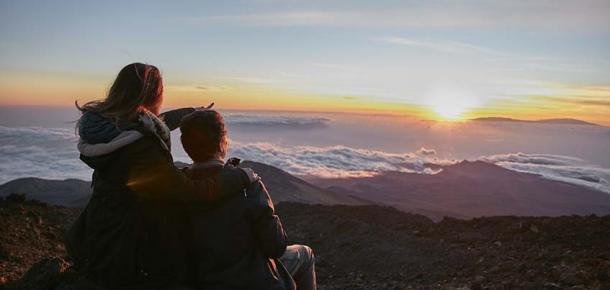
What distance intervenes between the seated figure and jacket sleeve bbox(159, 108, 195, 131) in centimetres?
22

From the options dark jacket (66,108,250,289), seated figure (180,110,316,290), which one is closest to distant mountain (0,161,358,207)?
seated figure (180,110,316,290)

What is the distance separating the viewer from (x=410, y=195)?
328 ft

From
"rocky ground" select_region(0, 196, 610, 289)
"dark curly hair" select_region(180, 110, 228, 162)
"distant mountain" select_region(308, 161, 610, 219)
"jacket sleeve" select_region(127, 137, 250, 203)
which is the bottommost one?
"distant mountain" select_region(308, 161, 610, 219)

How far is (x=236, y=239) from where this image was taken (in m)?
3.40

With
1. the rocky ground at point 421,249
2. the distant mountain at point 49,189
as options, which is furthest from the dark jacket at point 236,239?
the distant mountain at point 49,189

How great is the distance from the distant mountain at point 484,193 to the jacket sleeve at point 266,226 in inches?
3347

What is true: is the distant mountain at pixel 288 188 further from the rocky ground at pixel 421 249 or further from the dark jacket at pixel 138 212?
the dark jacket at pixel 138 212

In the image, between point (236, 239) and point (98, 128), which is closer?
point (98, 128)

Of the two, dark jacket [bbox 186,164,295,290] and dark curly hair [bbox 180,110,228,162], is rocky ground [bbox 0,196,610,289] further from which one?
dark curly hair [bbox 180,110,228,162]

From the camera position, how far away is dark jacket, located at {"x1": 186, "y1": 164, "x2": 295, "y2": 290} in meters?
3.39

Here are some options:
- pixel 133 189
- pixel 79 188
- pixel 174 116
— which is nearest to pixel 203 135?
pixel 174 116

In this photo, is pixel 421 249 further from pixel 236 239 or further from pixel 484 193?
pixel 484 193

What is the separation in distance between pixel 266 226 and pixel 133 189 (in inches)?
33.6

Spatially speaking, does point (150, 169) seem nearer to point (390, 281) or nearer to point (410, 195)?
point (390, 281)
